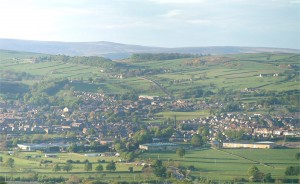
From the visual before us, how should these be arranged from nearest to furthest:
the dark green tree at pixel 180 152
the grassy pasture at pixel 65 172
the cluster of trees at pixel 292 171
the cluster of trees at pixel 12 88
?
the grassy pasture at pixel 65 172
the cluster of trees at pixel 292 171
the dark green tree at pixel 180 152
the cluster of trees at pixel 12 88

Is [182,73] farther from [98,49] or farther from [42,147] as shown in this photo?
[98,49]

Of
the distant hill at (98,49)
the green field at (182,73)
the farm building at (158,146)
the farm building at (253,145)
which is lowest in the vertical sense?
the distant hill at (98,49)

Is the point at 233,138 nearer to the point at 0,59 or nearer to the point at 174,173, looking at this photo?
the point at 174,173

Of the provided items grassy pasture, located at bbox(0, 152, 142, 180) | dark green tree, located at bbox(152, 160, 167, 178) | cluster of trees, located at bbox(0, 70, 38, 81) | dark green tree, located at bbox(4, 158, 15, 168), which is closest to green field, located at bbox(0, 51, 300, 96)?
cluster of trees, located at bbox(0, 70, 38, 81)

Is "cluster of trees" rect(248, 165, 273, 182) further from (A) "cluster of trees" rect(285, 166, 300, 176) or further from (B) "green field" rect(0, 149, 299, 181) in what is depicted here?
(A) "cluster of trees" rect(285, 166, 300, 176)

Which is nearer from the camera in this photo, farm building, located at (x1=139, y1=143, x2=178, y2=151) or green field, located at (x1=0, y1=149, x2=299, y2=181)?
green field, located at (x1=0, y1=149, x2=299, y2=181)

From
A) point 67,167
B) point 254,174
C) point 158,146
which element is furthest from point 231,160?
point 67,167

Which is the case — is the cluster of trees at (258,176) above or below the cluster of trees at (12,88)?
above

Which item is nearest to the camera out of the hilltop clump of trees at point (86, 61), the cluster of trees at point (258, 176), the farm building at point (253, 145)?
the cluster of trees at point (258, 176)

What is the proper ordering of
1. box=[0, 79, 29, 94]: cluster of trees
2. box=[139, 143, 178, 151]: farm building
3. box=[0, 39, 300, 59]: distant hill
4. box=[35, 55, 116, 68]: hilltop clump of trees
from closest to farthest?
box=[139, 143, 178, 151]: farm building → box=[0, 79, 29, 94]: cluster of trees → box=[35, 55, 116, 68]: hilltop clump of trees → box=[0, 39, 300, 59]: distant hill

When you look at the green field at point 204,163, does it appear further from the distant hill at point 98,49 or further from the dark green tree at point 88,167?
the distant hill at point 98,49

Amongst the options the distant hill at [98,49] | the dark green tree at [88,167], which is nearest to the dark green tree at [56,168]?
the dark green tree at [88,167]
